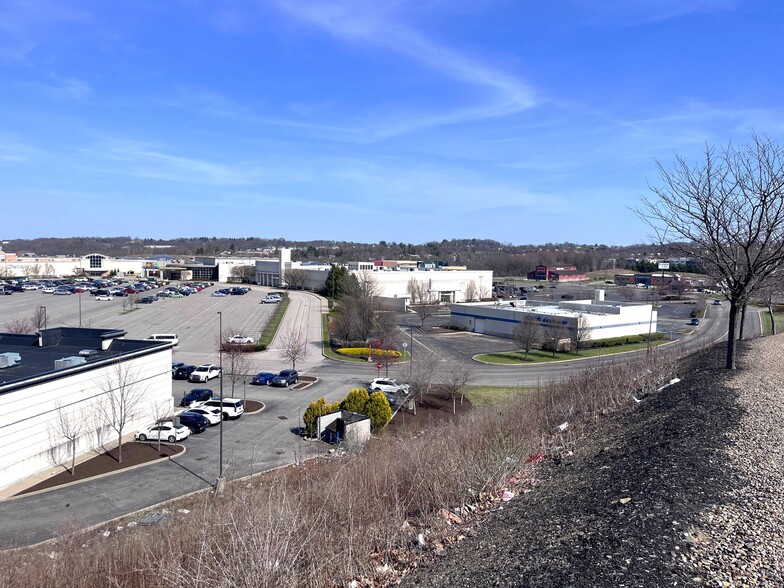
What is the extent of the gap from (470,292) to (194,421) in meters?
50.6

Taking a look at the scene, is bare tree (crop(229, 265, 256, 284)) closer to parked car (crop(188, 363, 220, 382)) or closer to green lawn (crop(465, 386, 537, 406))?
parked car (crop(188, 363, 220, 382))

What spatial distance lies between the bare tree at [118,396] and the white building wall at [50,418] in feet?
0.16

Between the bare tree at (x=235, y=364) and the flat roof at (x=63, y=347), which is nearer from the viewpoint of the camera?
the flat roof at (x=63, y=347)

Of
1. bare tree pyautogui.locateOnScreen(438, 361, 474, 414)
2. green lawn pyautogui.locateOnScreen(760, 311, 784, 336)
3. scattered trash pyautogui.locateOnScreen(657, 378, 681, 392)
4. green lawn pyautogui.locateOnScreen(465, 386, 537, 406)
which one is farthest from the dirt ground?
green lawn pyautogui.locateOnScreen(760, 311, 784, 336)

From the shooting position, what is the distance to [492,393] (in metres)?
24.2

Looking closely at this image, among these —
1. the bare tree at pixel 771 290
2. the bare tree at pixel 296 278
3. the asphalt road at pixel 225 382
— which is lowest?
the asphalt road at pixel 225 382

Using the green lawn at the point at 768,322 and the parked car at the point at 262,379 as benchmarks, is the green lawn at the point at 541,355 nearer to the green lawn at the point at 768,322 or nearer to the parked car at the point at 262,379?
the green lawn at the point at 768,322

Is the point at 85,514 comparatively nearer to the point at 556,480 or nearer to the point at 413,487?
the point at 413,487

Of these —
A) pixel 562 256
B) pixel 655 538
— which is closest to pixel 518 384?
pixel 655 538

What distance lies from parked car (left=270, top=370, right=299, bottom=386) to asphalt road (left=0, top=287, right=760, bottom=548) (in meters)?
0.49

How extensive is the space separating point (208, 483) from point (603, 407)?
10.4 metres

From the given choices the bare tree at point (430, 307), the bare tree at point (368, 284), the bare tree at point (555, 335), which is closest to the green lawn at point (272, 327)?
the bare tree at point (368, 284)

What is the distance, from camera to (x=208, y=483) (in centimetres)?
1434

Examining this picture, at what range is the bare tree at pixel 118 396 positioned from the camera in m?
16.8
